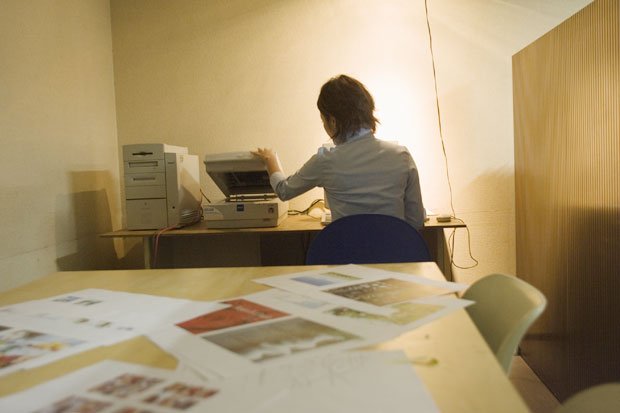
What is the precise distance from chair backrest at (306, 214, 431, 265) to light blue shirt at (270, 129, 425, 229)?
13.1 inches

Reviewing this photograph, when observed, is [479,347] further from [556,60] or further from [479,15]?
[479,15]

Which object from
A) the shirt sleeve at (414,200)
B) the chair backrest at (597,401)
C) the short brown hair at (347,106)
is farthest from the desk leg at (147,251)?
the chair backrest at (597,401)

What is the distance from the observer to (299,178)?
200cm

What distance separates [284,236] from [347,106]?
4.29 ft

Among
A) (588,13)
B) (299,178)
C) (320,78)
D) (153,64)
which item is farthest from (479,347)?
(153,64)

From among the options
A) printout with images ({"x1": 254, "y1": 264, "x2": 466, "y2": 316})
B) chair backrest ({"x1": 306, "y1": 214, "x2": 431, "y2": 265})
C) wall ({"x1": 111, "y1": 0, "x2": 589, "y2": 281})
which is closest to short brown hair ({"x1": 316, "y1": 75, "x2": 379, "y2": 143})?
chair backrest ({"x1": 306, "y1": 214, "x2": 431, "y2": 265})

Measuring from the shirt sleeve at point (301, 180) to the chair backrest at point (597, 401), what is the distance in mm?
1341

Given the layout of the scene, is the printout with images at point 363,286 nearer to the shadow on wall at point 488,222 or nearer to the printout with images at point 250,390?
the printout with images at point 250,390

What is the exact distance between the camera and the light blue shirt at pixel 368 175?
1.83 metres

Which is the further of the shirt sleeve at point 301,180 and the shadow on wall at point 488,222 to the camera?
the shadow on wall at point 488,222

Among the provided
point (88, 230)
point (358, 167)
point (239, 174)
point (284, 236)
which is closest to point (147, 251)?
point (88, 230)

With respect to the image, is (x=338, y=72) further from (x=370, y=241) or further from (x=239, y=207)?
(x=370, y=241)

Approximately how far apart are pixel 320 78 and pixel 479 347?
2.49m

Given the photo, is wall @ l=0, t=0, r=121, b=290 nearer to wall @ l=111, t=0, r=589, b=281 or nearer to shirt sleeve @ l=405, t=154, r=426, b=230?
wall @ l=111, t=0, r=589, b=281
